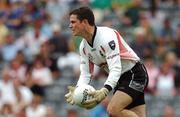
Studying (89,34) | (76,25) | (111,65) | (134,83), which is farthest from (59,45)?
(111,65)

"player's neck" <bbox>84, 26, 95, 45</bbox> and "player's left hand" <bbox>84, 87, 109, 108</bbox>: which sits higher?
"player's neck" <bbox>84, 26, 95, 45</bbox>

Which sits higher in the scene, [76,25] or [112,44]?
[76,25]

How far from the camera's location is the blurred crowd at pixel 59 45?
17297 mm

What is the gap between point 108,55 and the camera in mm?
10680

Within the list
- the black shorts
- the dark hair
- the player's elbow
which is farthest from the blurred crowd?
the dark hair

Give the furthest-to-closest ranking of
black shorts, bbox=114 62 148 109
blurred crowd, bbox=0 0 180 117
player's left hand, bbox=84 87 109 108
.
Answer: blurred crowd, bbox=0 0 180 117, black shorts, bbox=114 62 148 109, player's left hand, bbox=84 87 109 108

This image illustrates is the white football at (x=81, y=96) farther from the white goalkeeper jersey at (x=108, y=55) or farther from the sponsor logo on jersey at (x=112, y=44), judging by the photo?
the sponsor logo on jersey at (x=112, y=44)

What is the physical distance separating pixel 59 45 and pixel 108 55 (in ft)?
29.1

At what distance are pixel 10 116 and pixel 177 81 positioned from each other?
366cm

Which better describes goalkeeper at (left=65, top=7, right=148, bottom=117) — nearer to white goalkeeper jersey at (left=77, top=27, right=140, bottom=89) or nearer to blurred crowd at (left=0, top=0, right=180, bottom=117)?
white goalkeeper jersey at (left=77, top=27, right=140, bottom=89)

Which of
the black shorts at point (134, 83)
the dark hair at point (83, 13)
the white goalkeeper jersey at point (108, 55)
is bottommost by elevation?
the black shorts at point (134, 83)

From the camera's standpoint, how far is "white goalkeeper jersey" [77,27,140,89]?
10641 mm

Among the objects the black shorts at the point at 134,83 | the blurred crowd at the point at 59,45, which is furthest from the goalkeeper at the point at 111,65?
the blurred crowd at the point at 59,45

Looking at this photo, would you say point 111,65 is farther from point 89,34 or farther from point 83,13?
point 83,13
